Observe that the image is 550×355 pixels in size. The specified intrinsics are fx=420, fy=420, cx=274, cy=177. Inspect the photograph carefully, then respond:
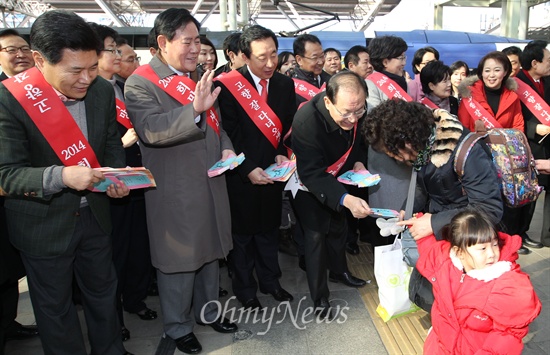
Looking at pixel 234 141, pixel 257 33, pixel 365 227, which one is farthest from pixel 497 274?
pixel 365 227

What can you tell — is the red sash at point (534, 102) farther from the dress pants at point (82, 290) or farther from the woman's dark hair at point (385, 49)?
the dress pants at point (82, 290)

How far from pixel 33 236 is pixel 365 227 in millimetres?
2816

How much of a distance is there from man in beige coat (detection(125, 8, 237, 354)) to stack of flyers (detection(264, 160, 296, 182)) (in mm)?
298

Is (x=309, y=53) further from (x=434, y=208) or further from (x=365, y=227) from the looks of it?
(x=434, y=208)

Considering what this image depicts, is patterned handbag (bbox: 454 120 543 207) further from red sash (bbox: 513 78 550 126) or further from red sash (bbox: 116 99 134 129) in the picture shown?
red sash (bbox: 116 99 134 129)

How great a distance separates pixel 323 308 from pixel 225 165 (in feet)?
3.94

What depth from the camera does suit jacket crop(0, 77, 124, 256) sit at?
1686 millimetres

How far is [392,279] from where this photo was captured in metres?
2.38

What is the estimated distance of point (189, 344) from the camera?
2.43 meters

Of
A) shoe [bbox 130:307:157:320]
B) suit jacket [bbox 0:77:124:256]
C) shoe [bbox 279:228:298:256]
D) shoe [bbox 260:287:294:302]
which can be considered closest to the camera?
suit jacket [bbox 0:77:124:256]

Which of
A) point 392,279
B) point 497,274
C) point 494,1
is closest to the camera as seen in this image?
point 497,274

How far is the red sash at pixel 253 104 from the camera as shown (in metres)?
2.69

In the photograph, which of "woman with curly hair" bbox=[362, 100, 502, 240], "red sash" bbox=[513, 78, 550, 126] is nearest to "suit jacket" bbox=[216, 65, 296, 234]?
"woman with curly hair" bbox=[362, 100, 502, 240]

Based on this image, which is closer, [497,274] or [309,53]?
[497,274]
